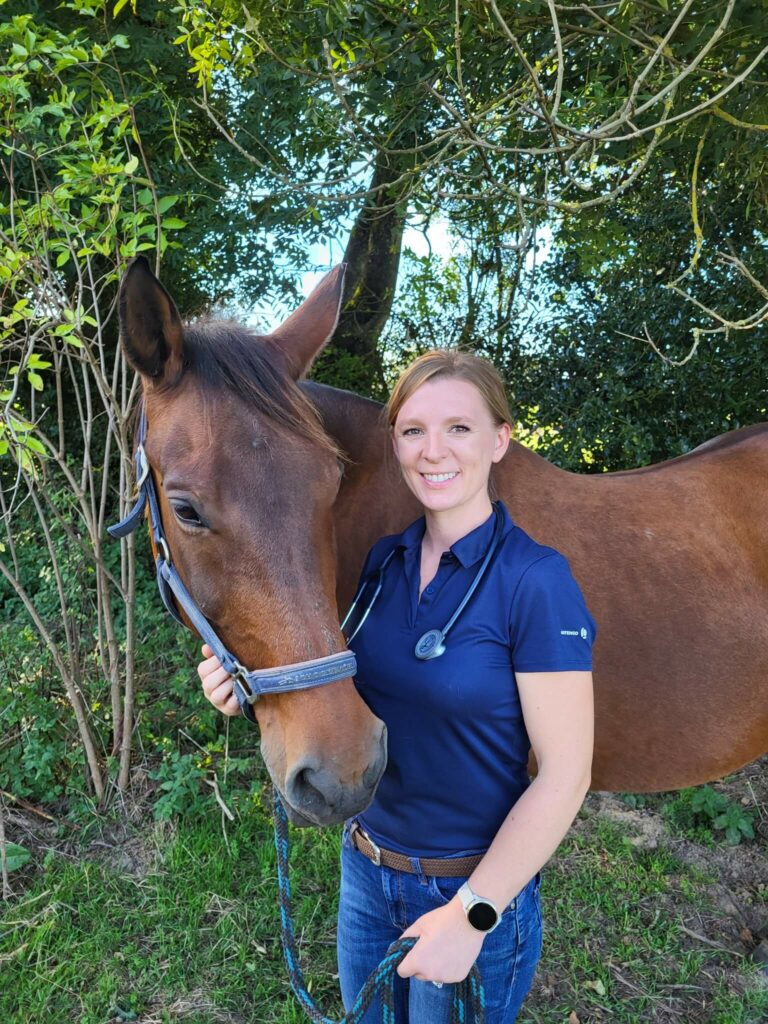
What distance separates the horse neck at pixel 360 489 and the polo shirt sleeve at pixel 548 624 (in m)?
0.91

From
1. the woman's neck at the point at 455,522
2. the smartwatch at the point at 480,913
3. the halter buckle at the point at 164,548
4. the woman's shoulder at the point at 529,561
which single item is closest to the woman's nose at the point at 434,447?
the woman's neck at the point at 455,522

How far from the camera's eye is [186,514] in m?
1.51

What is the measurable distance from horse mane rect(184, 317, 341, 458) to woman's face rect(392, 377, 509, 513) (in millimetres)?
253

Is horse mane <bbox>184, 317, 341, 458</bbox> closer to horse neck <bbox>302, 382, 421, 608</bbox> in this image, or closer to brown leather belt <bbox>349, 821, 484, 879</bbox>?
horse neck <bbox>302, 382, 421, 608</bbox>

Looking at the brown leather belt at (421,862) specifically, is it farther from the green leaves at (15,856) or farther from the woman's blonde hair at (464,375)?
the green leaves at (15,856)

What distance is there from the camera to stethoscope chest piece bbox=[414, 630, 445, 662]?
1278 mm

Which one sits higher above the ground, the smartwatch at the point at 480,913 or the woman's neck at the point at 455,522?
the woman's neck at the point at 455,522

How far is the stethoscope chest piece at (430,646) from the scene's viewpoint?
128 centimetres

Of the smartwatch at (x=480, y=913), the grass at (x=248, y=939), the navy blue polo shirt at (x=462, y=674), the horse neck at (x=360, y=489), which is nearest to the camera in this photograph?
the smartwatch at (x=480, y=913)

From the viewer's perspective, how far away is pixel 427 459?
141cm

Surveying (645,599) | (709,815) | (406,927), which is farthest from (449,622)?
(709,815)

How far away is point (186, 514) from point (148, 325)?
0.51 m

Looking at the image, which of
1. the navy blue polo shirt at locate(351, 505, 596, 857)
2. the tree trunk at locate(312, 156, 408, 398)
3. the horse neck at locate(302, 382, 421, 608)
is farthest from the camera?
the tree trunk at locate(312, 156, 408, 398)

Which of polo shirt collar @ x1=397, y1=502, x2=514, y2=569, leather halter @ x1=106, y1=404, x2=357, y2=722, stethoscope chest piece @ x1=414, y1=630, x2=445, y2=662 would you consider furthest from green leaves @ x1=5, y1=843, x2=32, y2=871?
polo shirt collar @ x1=397, y1=502, x2=514, y2=569
